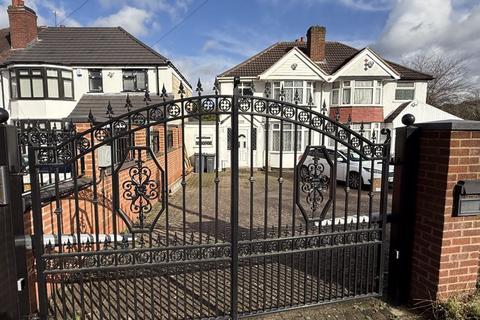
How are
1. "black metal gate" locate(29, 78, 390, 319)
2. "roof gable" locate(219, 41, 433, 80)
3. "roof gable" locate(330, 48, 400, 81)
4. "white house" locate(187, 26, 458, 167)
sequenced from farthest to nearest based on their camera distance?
"roof gable" locate(219, 41, 433, 80) → "roof gable" locate(330, 48, 400, 81) → "white house" locate(187, 26, 458, 167) → "black metal gate" locate(29, 78, 390, 319)

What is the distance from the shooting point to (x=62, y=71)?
15.7m

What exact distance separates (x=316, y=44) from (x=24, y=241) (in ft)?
62.3

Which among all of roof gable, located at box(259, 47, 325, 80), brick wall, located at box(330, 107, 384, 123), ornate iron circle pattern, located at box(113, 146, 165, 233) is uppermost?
roof gable, located at box(259, 47, 325, 80)

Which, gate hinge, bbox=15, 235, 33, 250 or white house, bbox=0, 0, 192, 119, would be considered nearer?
gate hinge, bbox=15, 235, 33, 250

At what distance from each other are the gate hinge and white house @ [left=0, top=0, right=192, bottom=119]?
13.6 m

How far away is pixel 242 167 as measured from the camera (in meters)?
16.7

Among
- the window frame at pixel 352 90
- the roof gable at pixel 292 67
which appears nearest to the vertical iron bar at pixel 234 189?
the roof gable at pixel 292 67

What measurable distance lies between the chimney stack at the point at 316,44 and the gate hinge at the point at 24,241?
18.6 m

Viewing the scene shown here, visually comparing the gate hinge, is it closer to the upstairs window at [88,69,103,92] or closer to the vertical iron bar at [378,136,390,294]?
the vertical iron bar at [378,136,390,294]

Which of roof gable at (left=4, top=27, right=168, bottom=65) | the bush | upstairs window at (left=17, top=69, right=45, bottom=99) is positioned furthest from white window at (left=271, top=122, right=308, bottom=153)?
the bush

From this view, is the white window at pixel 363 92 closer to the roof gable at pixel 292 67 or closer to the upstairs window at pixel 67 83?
the roof gable at pixel 292 67

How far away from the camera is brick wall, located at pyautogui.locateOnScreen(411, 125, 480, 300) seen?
2742 mm

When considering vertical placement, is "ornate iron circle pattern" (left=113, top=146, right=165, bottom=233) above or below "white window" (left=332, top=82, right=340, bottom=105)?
→ below

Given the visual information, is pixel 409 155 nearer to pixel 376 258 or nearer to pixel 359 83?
pixel 376 258
